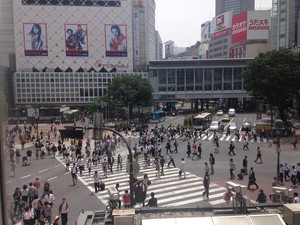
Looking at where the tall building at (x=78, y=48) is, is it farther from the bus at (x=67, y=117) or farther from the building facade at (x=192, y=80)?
the bus at (x=67, y=117)

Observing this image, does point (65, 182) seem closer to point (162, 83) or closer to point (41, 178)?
point (41, 178)

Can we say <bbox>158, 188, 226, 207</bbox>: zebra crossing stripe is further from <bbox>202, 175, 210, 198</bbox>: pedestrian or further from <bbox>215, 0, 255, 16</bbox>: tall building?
<bbox>215, 0, 255, 16</bbox>: tall building

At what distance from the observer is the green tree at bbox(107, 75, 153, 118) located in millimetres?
53031

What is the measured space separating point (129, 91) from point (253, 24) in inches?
2221

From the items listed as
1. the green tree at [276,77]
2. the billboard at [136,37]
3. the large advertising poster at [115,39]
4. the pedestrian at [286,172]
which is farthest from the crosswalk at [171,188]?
the billboard at [136,37]

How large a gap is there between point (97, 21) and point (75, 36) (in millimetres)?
5831

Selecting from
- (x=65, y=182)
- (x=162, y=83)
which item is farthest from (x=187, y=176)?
(x=162, y=83)

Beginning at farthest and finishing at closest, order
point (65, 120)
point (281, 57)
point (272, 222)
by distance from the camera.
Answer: point (65, 120)
point (281, 57)
point (272, 222)

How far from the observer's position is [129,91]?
53.0 metres

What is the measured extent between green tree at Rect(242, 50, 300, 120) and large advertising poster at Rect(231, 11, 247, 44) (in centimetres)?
5966

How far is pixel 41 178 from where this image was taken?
65.0ft

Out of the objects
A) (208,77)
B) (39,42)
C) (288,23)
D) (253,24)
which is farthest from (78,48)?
(253,24)

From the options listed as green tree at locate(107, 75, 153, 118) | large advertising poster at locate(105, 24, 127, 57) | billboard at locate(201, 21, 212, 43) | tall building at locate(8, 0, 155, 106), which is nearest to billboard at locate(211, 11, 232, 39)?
billboard at locate(201, 21, 212, 43)

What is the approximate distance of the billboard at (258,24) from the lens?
90869mm
